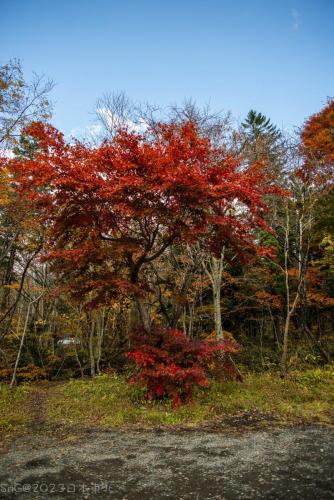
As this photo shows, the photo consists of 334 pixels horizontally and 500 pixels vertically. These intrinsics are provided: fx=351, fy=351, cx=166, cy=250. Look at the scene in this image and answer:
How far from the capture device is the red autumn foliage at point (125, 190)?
7406mm

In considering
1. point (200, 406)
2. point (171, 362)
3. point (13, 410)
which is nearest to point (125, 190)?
point (171, 362)

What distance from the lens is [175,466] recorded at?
5188 mm

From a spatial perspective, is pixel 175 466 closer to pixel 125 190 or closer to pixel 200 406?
pixel 200 406

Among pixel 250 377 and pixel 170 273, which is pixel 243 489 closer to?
pixel 250 377

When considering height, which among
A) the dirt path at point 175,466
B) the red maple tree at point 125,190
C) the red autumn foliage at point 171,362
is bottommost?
the dirt path at point 175,466

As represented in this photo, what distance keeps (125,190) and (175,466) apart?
5.23 metres

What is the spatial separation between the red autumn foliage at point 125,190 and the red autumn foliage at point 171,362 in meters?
1.48

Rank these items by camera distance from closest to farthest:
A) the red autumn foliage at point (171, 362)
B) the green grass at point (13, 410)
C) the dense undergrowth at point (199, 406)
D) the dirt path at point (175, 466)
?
the dirt path at point (175, 466)
the dense undergrowth at point (199, 406)
the green grass at point (13, 410)
the red autumn foliage at point (171, 362)

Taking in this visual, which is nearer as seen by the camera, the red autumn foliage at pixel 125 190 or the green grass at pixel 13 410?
the red autumn foliage at pixel 125 190

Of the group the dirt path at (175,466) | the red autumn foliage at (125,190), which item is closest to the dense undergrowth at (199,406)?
the dirt path at (175,466)

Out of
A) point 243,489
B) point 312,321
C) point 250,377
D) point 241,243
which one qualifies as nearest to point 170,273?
point 250,377

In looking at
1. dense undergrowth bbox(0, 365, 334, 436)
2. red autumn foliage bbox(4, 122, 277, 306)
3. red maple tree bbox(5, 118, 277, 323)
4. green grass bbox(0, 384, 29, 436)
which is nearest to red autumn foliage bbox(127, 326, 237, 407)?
dense undergrowth bbox(0, 365, 334, 436)

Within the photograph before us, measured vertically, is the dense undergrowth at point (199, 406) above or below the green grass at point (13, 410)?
above

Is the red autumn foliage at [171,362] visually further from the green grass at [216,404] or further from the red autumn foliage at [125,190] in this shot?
the red autumn foliage at [125,190]
